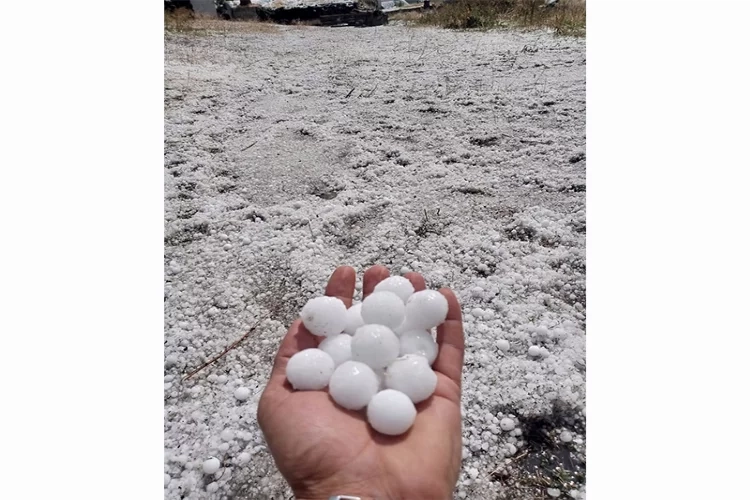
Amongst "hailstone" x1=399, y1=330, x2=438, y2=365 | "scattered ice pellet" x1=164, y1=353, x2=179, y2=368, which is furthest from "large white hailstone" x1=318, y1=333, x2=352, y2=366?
"scattered ice pellet" x1=164, y1=353, x2=179, y2=368

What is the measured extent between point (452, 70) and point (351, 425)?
75.6 inches

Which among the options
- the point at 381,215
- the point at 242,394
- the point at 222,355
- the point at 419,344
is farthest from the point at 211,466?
the point at 381,215

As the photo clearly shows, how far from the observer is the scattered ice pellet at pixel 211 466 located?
39.2 inches

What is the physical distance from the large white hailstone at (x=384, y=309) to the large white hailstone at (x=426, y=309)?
22mm

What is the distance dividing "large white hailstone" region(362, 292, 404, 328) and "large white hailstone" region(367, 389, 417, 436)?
0.15 meters

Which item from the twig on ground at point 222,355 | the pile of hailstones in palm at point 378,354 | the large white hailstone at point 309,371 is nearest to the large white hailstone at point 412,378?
the pile of hailstones in palm at point 378,354

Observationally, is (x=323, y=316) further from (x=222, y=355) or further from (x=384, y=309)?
(x=222, y=355)

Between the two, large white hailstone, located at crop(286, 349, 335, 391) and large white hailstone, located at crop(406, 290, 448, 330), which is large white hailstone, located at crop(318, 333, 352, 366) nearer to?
large white hailstone, located at crop(286, 349, 335, 391)

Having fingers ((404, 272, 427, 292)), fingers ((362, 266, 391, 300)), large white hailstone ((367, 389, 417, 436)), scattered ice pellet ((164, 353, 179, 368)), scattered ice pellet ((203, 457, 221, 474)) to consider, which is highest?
fingers ((362, 266, 391, 300))

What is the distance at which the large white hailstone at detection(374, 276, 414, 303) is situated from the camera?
0.99m

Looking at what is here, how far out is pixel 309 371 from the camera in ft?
2.83

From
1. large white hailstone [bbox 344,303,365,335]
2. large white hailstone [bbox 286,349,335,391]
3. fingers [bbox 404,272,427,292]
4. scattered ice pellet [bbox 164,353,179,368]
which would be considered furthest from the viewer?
scattered ice pellet [bbox 164,353,179,368]

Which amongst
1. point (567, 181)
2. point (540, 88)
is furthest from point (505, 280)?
point (540, 88)

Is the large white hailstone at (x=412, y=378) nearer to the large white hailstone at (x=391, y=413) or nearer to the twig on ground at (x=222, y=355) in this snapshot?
the large white hailstone at (x=391, y=413)
